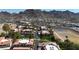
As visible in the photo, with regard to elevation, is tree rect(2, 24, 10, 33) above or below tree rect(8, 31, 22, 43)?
above

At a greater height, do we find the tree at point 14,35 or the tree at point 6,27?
the tree at point 6,27

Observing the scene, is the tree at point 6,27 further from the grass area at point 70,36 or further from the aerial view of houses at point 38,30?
the grass area at point 70,36

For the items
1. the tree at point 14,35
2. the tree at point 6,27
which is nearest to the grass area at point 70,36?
the tree at point 14,35

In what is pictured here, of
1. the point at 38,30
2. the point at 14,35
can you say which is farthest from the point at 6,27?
the point at 38,30

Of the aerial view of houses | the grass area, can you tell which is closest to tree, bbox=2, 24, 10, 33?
the aerial view of houses

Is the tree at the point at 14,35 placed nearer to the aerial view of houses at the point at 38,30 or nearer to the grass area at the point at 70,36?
the aerial view of houses at the point at 38,30

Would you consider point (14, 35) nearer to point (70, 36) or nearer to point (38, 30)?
point (38, 30)

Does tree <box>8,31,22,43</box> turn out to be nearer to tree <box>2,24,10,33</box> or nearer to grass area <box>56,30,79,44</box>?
tree <box>2,24,10,33</box>

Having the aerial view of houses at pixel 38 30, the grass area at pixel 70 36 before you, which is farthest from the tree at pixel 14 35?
the grass area at pixel 70 36
